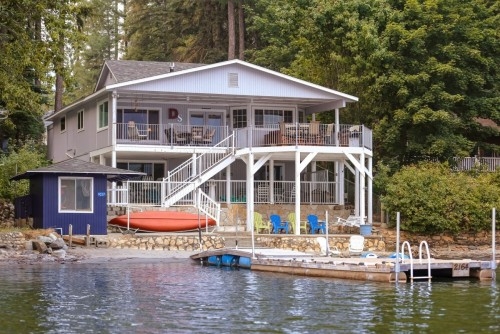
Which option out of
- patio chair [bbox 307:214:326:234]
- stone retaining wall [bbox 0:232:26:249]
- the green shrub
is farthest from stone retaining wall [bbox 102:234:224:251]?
the green shrub

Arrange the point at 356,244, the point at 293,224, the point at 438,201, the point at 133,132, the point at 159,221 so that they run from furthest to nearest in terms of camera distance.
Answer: the point at 133,132
the point at 293,224
the point at 438,201
the point at 159,221
the point at 356,244

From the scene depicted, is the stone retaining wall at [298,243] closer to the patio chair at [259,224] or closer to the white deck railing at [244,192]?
the patio chair at [259,224]

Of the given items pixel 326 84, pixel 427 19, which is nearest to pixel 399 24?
pixel 427 19

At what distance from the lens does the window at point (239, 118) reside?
43750mm

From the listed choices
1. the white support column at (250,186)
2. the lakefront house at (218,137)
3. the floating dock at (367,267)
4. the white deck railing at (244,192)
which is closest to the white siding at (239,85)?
the lakefront house at (218,137)

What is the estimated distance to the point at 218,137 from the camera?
4269 centimetres

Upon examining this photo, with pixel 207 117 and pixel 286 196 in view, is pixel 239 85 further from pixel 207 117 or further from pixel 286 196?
pixel 286 196

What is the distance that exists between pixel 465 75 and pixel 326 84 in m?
6.99

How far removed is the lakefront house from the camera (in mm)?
39531

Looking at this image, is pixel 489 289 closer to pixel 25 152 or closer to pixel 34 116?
pixel 25 152

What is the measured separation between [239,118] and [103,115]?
6014mm

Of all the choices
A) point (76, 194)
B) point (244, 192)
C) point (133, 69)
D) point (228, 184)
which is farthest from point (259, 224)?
point (133, 69)

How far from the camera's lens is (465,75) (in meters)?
44.0

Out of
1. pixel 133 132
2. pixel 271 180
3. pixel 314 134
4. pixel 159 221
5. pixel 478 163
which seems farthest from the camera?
pixel 478 163
